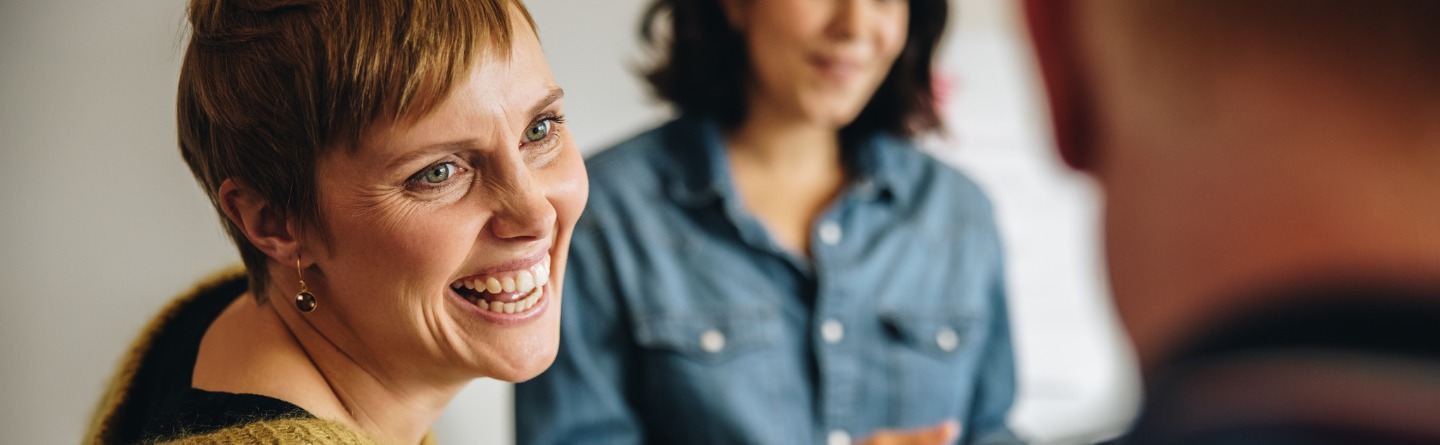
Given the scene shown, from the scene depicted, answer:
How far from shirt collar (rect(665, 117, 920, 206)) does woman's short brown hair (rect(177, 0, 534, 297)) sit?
455 mm

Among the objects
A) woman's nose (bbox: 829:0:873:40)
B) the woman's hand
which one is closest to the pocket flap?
the woman's hand

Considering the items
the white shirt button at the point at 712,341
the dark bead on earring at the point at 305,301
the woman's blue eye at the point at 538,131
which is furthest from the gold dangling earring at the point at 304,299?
the white shirt button at the point at 712,341

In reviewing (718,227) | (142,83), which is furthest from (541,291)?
(718,227)

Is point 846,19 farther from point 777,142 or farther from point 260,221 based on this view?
point 260,221

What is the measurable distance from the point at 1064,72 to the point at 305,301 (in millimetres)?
335

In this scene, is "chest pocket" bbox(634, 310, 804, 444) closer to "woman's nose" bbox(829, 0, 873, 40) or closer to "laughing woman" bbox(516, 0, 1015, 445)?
"laughing woman" bbox(516, 0, 1015, 445)

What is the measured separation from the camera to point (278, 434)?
0.46 meters

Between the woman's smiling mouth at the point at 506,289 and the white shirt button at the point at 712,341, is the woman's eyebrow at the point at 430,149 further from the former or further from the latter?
the white shirt button at the point at 712,341

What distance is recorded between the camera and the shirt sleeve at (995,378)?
3.31ft

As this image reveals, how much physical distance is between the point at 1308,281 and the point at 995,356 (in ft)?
2.76

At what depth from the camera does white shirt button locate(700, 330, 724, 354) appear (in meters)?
0.88

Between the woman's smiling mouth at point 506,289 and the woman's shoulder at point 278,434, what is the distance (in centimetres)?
8

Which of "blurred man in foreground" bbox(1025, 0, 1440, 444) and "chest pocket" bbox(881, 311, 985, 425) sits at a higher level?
"blurred man in foreground" bbox(1025, 0, 1440, 444)

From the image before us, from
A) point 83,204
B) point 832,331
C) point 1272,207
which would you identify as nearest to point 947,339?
point 832,331
